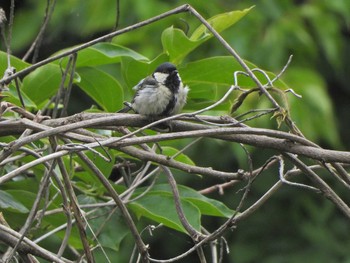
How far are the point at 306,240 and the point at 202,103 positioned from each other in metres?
4.03

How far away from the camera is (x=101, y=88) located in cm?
207

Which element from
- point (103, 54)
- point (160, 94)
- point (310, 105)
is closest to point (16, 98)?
point (103, 54)

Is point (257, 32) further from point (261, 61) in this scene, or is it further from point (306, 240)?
point (306, 240)

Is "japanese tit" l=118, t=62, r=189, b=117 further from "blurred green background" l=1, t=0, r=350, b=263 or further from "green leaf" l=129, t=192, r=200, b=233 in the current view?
"blurred green background" l=1, t=0, r=350, b=263

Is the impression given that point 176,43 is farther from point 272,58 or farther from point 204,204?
point 272,58

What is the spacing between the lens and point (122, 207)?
1744 millimetres

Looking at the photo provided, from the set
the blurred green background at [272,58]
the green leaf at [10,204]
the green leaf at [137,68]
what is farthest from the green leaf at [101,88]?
the blurred green background at [272,58]

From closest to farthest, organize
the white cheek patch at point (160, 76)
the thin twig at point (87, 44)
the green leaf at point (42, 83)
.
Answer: the thin twig at point (87, 44) → the green leaf at point (42, 83) → the white cheek patch at point (160, 76)

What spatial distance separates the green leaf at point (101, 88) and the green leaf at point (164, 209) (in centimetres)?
22

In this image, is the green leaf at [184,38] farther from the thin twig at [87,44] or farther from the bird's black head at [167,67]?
the thin twig at [87,44]

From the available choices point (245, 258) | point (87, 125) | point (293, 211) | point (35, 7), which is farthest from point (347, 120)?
point (87, 125)

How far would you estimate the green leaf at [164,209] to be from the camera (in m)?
1.92

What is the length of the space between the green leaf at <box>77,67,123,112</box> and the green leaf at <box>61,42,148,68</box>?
0.06m

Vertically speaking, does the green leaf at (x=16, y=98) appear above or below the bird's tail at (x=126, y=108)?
above
